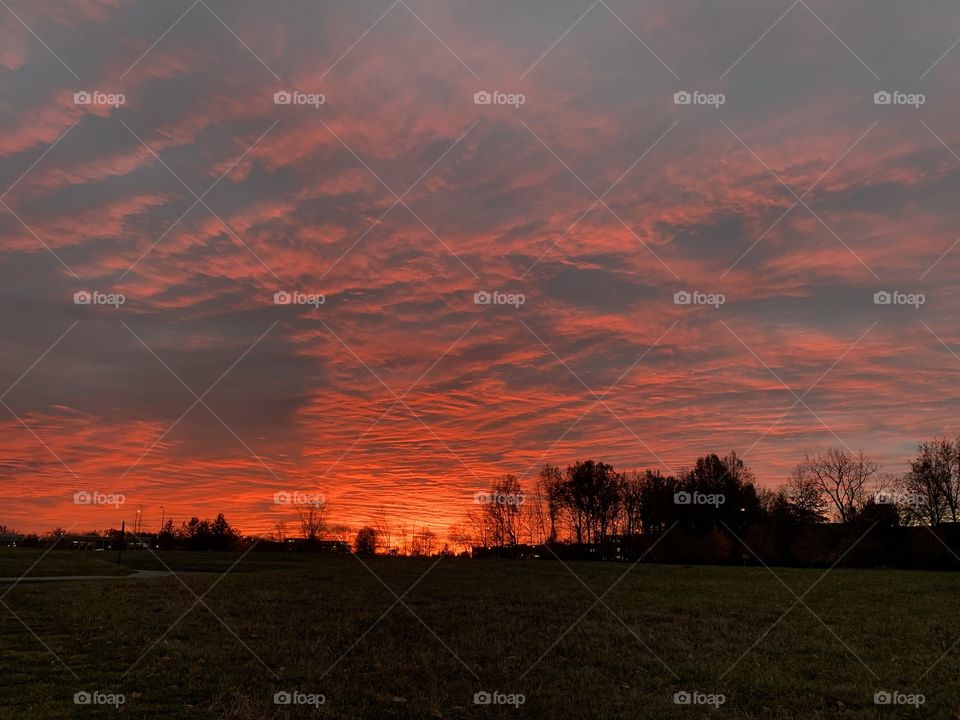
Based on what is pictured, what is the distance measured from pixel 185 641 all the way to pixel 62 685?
12.0 feet

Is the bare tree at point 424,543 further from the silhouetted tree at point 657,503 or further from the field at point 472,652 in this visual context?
the field at point 472,652

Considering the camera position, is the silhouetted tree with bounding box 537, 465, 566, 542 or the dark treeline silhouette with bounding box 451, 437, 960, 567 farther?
the silhouetted tree with bounding box 537, 465, 566, 542

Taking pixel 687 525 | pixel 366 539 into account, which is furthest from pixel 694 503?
pixel 366 539

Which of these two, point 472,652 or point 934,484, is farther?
point 934,484

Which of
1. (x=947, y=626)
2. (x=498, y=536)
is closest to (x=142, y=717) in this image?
(x=947, y=626)

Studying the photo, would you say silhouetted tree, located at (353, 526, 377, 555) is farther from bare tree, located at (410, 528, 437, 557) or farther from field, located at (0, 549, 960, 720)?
field, located at (0, 549, 960, 720)

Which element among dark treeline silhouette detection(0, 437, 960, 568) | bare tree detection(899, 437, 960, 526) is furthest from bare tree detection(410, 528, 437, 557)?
bare tree detection(899, 437, 960, 526)

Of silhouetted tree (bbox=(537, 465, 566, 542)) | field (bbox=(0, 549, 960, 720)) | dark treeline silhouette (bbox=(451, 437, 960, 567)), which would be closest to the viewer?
field (bbox=(0, 549, 960, 720))

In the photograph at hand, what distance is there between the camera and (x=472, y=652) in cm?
1319

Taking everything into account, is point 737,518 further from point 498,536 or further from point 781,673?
point 781,673

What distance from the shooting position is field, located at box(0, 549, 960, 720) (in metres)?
10.2

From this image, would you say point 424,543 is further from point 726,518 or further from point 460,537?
point 726,518

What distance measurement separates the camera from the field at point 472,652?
33.4ft

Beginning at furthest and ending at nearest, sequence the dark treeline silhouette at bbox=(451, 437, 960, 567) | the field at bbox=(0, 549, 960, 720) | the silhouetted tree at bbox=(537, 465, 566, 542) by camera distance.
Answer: the silhouetted tree at bbox=(537, 465, 566, 542) → the dark treeline silhouette at bbox=(451, 437, 960, 567) → the field at bbox=(0, 549, 960, 720)
